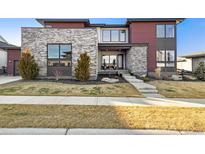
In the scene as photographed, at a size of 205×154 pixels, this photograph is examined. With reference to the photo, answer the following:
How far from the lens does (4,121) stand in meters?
5.80

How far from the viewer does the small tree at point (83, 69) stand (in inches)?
638

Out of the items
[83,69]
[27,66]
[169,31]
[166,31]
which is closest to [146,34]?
[166,31]

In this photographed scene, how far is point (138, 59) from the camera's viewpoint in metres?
20.8

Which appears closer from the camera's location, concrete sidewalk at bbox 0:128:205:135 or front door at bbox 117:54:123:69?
concrete sidewalk at bbox 0:128:205:135

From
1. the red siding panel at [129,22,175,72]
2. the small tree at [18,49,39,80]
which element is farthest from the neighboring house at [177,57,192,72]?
the small tree at [18,49,39,80]

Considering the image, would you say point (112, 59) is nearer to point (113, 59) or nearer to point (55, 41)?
point (113, 59)

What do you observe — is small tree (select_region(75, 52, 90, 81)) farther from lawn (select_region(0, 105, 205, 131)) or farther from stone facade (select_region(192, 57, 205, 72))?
stone facade (select_region(192, 57, 205, 72))

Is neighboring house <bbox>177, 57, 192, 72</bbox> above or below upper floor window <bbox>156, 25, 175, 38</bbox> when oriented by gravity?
below

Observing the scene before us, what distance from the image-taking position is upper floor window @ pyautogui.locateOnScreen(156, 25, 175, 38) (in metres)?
23.1

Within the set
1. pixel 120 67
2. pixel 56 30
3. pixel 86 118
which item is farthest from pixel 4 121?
pixel 120 67

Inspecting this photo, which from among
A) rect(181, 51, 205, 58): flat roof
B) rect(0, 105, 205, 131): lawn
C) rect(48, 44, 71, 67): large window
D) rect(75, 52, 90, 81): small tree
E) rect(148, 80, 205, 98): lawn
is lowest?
rect(0, 105, 205, 131): lawn

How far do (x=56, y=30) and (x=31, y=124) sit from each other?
1313 centimetres
